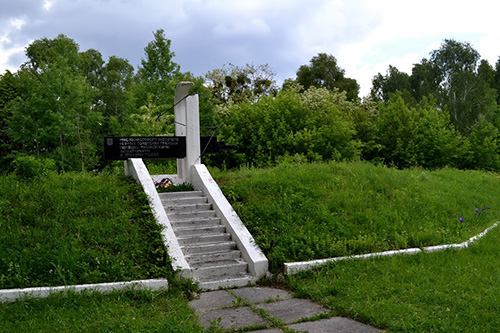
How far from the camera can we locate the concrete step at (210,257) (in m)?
7.98

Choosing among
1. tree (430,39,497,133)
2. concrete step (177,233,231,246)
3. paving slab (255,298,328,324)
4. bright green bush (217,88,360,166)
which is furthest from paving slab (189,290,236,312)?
tree (430,39,497,133)

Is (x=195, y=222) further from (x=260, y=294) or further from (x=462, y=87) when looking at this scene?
(x=462, y=87)

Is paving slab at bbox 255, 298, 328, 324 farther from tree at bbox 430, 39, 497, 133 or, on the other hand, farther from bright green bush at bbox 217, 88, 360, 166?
tree at bbox 430, 39, 497, 133

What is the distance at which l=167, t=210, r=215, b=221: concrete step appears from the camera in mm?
9281

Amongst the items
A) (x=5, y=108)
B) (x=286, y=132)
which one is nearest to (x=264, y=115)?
(x=286, y=132)

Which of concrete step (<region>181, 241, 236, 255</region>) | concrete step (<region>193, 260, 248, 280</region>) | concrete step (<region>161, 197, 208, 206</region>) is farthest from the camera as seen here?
concrete step (<region>161, 197, 208, 206</region>)

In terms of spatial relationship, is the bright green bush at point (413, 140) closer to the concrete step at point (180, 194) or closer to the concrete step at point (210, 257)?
the concrete step at point (180, 194)

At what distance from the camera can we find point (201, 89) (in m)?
26.9

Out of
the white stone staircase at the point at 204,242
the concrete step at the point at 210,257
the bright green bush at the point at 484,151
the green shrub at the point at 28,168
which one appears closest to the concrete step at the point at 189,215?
the white stone staircase at the point at 204,242

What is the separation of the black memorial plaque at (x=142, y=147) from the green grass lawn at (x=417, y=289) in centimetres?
515

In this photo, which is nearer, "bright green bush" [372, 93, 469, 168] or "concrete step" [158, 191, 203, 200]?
"concrete step" [158, 191, 203, 200]

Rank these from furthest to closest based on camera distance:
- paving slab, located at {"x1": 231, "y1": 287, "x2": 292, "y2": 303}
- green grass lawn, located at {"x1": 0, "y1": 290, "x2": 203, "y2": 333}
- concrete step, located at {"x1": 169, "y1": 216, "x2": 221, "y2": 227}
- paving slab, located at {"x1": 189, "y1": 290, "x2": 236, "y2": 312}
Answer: concrete step, located at {"x1": 169, "y1": 216, "x2": 221, "y2": 227} < paving slab, located at {"x1": 231, "y1": 287, "x2": 292, "y2": 303} < paving slab, located at {"x1": 189, "y1": 290, "x2": 236, "y2": 312} < green grass lawn, located at {"x1": 0, "y1": 290, "x2": 203, "y2": 333}

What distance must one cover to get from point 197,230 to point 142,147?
10.2 ft

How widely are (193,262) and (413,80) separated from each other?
48.0 meters
